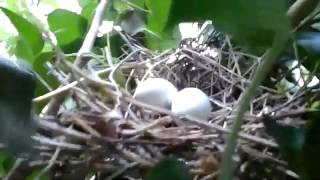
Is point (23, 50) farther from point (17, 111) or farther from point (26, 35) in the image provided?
point (17, 111)

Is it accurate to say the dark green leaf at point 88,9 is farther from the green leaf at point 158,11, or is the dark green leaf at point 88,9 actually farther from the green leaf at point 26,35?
the green leaf at point 158,11

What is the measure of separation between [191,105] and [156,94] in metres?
0.04

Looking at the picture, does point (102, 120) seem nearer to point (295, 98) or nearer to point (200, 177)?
point (200, 177)

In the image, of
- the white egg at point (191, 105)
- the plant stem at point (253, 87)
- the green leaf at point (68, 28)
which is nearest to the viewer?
the plant stem at point (253, 87)

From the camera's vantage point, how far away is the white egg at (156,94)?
0.56 m

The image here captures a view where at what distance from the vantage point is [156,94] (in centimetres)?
56

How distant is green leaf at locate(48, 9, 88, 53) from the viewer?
2.23ft

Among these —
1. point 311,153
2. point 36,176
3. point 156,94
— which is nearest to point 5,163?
point 36,176

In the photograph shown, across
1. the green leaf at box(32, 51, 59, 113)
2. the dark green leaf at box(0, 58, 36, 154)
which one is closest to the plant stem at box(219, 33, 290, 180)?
the dark green leaf at box(0, 58, 36, 154)

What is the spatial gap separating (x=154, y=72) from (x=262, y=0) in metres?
0.35

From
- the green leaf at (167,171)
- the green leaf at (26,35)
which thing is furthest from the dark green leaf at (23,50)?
the green leaf at (167,171)

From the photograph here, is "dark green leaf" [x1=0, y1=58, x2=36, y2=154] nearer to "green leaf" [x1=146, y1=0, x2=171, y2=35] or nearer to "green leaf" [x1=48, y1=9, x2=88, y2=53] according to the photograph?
"green leaf" [x1=146, y1=0, x2=171, y2=35]

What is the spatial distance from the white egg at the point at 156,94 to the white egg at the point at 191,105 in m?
0.01

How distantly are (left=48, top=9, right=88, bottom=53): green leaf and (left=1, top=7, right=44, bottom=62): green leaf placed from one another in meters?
0.04
